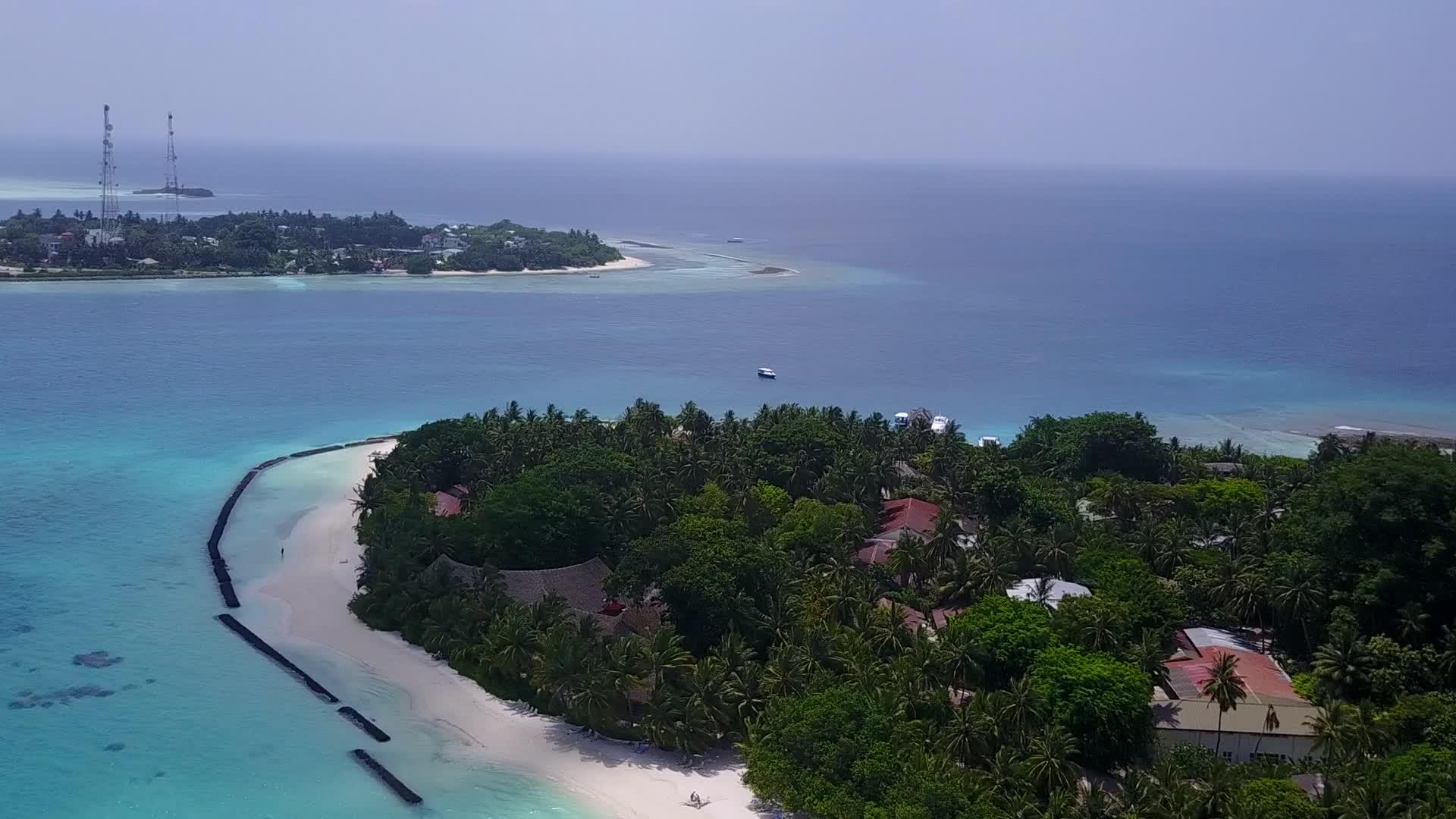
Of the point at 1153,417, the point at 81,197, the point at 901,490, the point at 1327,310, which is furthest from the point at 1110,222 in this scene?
the point at 901,490

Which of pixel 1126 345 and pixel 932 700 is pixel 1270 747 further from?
pixel 1126 345

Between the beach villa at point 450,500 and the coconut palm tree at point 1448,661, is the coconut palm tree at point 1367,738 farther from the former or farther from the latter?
the beach villa at point 450,500

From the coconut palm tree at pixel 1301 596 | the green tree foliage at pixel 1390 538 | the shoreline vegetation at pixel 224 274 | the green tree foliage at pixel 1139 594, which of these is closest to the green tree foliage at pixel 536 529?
the green tree foliage at pixel 1139 594

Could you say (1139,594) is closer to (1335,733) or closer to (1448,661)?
(1448,661)

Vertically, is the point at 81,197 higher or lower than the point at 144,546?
higher

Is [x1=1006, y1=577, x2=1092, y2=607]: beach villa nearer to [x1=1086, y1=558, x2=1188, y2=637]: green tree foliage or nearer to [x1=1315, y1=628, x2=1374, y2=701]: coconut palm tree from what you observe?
[x1=1086, y1=558, x2=1188, y2=637]: green tree foliage
